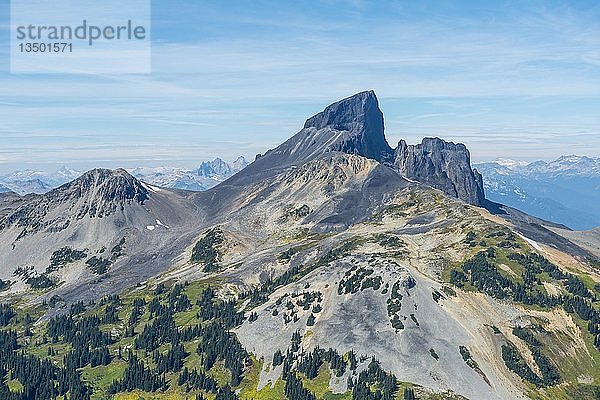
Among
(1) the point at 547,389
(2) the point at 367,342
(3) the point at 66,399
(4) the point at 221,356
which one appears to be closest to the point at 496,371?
(1) the point at 547,389

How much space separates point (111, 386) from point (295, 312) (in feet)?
206

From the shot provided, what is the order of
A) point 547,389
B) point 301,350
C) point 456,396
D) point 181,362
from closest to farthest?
point 456,396 → point 547,389 → point 301,350 → point 181,362

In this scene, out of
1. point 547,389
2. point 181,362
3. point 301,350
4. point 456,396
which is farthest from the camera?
point 181,362

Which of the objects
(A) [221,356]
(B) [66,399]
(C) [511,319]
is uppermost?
(C) [511,319]

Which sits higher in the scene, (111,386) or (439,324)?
(439,324)

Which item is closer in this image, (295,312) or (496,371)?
(496,371)

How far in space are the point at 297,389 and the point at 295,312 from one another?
43638 millimetres

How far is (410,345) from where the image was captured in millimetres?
163625

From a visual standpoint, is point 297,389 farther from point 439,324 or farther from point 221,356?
point 439,324

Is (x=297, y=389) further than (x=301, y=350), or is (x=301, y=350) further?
(x=301, y=350)

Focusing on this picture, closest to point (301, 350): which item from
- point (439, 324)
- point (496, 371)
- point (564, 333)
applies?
point (439, 324)

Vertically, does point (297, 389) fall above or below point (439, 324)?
below

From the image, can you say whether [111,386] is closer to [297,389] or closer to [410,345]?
[297,389]

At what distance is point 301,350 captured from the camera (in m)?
170
